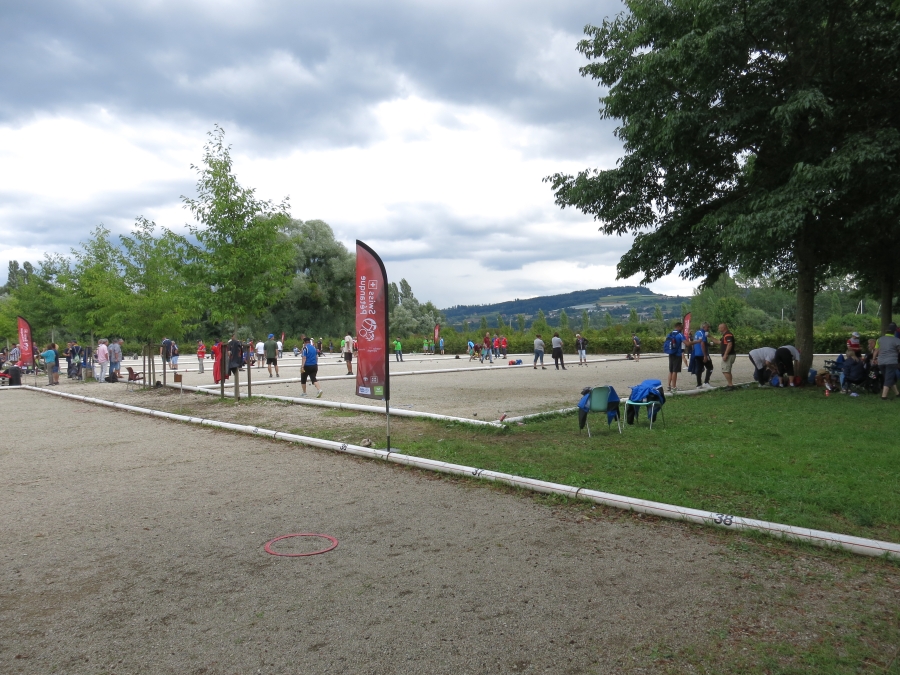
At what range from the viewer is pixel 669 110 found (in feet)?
53.0

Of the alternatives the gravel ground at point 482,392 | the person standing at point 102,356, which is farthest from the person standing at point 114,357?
the gravel ground at point 482,392

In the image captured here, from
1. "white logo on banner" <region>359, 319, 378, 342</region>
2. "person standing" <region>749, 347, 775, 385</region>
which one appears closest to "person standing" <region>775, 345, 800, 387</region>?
"person standing" <region>749, 347, 775, 385</region>

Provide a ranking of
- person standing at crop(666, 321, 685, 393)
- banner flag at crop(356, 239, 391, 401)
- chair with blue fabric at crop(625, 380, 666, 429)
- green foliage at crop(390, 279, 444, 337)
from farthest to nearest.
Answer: green foliage at crop(390, 279, 444, 337) → person standing at crop(666, 321, 685, 393) → chair with blue fabric at crop(625, 380, 666, 429) → banner flag at crop(356, 239, 391, 401)

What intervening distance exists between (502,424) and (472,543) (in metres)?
5.57

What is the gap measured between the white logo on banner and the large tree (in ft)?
31.2

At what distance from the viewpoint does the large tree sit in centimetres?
1404

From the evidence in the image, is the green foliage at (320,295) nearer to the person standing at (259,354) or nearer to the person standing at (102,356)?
the person standing at (259,354)

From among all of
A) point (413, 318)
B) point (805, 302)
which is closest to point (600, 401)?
point (805, 302)

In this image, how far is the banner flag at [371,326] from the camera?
9039mm

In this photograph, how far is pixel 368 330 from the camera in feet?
30.3

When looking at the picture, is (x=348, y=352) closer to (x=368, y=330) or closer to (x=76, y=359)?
(x=76, y=359)

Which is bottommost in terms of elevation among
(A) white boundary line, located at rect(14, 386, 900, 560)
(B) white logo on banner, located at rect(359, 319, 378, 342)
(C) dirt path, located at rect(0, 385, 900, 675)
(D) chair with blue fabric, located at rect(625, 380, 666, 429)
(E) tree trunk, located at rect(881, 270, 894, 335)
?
(C) dirt path, located at rect(0, 385, 900, 675)

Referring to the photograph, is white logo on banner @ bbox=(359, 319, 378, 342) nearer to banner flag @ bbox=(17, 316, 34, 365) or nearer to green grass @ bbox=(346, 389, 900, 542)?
green grass @ bbox=(346, 389, 900, 542)

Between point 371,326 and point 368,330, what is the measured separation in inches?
3.7
